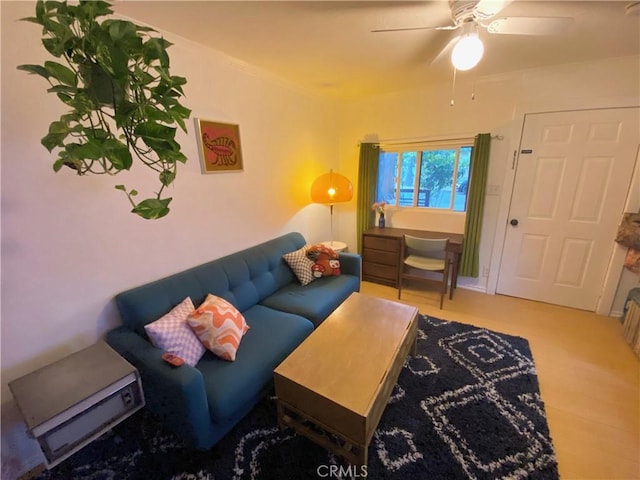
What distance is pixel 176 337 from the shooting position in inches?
61.0

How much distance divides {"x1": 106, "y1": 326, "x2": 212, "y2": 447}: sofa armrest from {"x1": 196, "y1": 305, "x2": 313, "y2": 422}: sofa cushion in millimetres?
78

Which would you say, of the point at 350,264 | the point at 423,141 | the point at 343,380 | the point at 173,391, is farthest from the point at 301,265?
the point at 423,141

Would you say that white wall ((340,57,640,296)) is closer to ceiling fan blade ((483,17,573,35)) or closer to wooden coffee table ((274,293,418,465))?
ceiling fan blade ((483,17,573,35))

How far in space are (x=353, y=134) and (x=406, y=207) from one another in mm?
1233

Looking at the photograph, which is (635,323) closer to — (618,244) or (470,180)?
(618,244)

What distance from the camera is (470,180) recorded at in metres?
3.06

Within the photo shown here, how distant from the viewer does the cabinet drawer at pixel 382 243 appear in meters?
3.29

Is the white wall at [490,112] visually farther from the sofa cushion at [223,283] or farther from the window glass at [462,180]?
the sofa cushion at [223,283]

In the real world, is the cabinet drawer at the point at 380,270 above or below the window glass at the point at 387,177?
below

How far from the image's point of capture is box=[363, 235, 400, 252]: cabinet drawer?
3.29 metres

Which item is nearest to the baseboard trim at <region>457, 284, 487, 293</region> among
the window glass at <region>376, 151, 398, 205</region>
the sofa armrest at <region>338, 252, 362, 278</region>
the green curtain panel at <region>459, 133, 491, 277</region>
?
the green curtain panel at <region>459, 133, 491, 277</region>

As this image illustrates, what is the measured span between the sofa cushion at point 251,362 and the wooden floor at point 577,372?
1568mm

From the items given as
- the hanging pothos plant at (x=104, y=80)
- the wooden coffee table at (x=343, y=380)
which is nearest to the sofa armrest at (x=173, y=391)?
the wooden coffee table at (x=343, y=380)

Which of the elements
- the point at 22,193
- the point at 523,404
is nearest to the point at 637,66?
the point at 523,404
